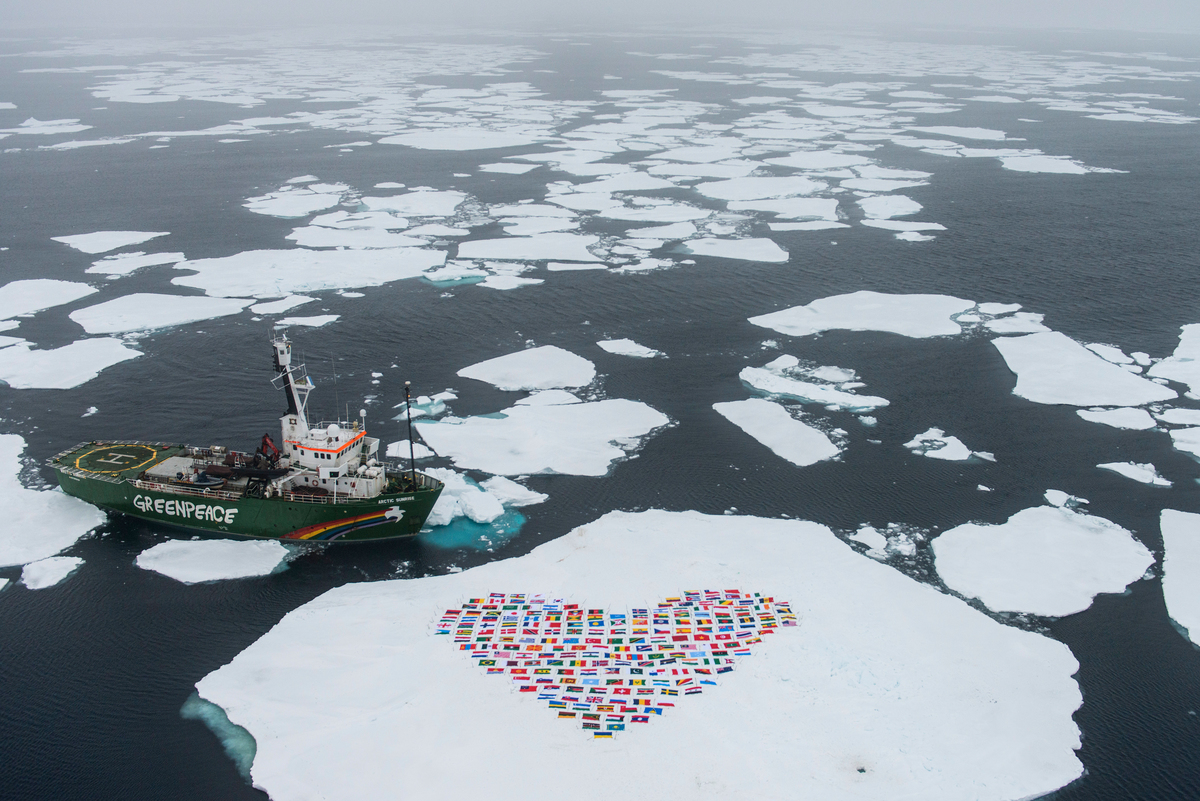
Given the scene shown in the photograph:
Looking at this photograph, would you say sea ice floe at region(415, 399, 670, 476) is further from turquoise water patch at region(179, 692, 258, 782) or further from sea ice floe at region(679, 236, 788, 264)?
sea ice floe at region(679, 236, 788, 264)

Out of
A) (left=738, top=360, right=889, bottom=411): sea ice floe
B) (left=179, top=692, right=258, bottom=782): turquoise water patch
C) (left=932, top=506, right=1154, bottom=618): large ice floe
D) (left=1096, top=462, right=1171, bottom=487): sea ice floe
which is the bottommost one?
(left=179, top=692, right=258, bottom=782): turquoise water patch

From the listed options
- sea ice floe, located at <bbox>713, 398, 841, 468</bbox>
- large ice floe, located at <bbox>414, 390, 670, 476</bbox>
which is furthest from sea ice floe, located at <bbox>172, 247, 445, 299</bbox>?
sea ice floe, located at <bbox>713, 398, 841, 468</bbox>

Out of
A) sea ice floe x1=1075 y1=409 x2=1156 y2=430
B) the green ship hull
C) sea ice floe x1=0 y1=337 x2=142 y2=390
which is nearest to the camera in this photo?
the green ship hull

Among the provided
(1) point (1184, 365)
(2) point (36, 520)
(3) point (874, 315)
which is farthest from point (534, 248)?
(1) point (1184, 365)

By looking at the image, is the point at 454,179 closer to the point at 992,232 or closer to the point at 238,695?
the point at 992,232

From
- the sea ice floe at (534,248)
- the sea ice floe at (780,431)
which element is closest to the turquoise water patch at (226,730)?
the sea ice floe at (780,431)

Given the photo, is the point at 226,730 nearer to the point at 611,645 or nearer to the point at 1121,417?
the point at 611,645
